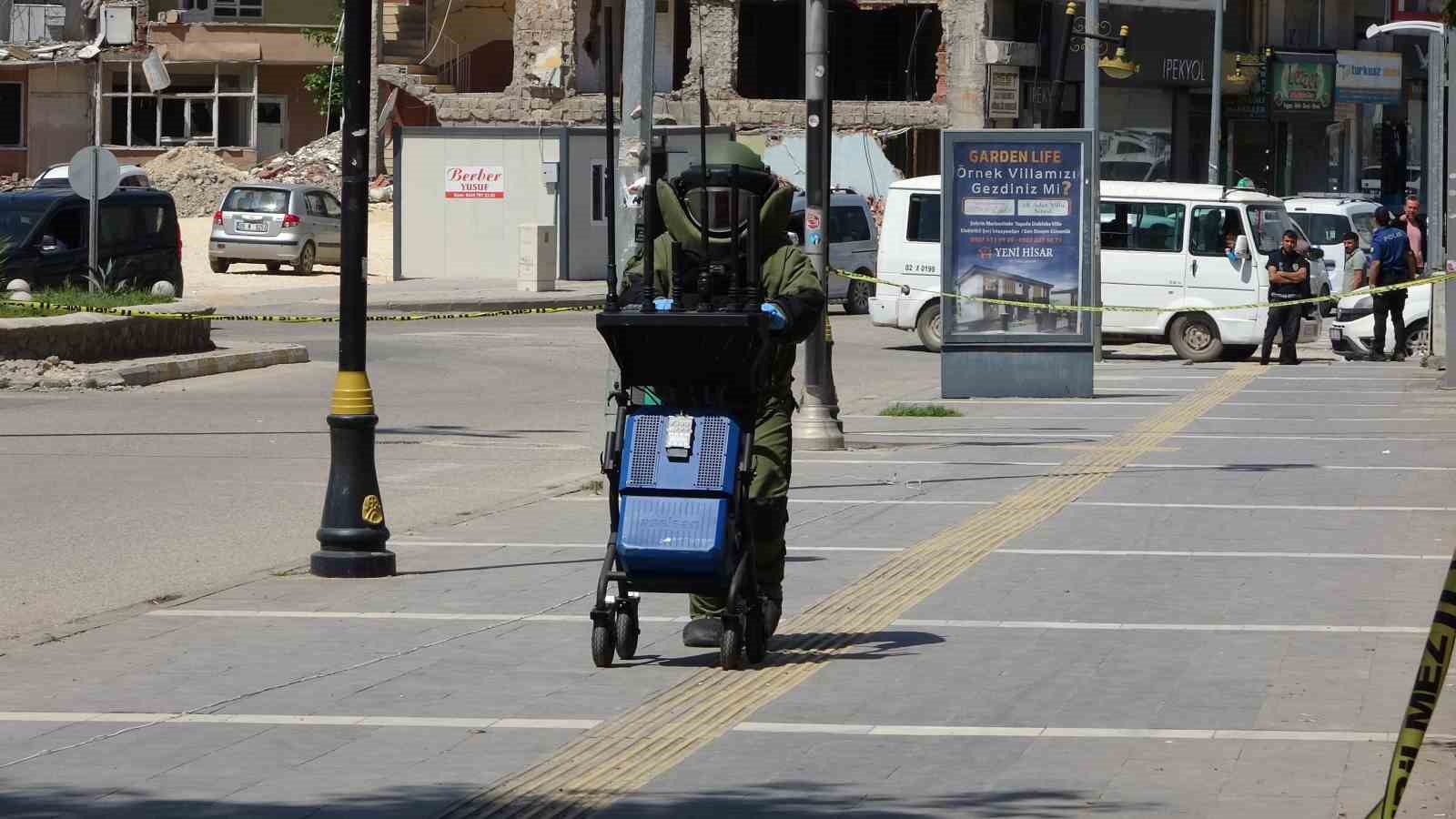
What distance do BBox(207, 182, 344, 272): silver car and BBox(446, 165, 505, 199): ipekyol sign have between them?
238 centimetres

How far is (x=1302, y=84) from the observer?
55781 mm

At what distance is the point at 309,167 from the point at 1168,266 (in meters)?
32.2

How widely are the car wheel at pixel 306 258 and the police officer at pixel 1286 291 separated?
2049 centimetres

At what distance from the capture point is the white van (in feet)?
86.3

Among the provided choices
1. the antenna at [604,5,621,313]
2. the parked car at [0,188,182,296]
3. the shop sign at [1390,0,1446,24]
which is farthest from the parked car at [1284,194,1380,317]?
the antenna at [604,5,621,313]

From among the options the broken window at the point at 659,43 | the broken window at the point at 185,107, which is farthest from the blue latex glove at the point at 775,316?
the broken window at the point at 185,107

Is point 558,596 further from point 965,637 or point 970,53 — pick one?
point 970,53

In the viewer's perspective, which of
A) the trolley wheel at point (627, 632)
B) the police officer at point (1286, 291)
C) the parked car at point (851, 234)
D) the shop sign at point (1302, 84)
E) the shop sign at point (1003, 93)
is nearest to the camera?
the trolley wheel at point (627, 632)

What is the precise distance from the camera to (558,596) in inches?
377

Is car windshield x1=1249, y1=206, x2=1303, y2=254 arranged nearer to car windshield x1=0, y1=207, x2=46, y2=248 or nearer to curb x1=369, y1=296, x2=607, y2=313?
curb x1=369, y1=296, x2=607, y2=313

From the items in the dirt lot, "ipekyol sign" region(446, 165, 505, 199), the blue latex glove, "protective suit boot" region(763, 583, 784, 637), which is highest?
"ipekyol sign" region(446, 165, 505, 199)

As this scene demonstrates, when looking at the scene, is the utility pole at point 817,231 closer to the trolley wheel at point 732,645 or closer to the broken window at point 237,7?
the trolley wheel at point 732,645

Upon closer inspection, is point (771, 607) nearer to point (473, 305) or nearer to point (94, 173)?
point (94, 173)

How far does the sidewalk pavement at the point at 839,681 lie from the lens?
5.99 meters
